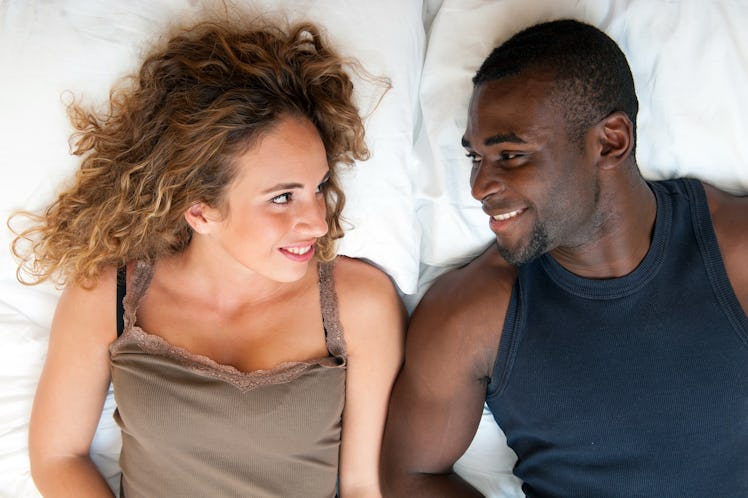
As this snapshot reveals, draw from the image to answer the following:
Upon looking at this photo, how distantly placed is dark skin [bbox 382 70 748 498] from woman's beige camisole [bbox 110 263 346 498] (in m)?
0.20

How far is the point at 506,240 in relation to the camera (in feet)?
4.60

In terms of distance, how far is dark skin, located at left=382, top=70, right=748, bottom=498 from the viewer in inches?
51.9

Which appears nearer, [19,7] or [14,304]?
[19,7]

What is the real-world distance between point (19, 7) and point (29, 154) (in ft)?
1.14

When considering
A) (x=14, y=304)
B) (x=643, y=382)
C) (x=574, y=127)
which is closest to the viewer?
(x=574, y=127)

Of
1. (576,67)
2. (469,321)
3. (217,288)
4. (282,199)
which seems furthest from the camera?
(217,288)

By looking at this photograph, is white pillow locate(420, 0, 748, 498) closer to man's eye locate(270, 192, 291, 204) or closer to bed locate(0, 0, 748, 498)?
bed locate(0, 0, 748, 498)

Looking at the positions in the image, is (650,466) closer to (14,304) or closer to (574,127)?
(574,127)

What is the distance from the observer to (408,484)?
163 cm

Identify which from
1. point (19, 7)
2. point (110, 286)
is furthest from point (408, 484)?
point (19, 7)

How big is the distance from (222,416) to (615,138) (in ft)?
3.55

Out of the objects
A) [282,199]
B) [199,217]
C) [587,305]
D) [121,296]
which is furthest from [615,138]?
[121,296]

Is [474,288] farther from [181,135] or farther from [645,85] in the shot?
[181,135]

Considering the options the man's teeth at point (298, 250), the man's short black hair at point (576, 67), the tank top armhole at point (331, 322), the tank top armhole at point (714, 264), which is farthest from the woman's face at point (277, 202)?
the tank top armhole at point (714, 264)
